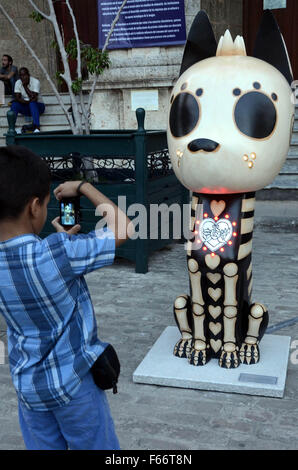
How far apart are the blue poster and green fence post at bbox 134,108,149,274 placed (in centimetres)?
350

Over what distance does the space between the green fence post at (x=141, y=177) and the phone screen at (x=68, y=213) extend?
3.38m

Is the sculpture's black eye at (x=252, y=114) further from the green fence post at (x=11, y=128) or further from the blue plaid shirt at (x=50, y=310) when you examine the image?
the green fence post at (x=11, y=128)

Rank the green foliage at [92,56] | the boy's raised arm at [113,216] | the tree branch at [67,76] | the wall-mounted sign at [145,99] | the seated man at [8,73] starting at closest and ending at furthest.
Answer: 1. the boy's raised arm at [113,216]
2. the tree branch at [67,76]
3. the green foliage at [92,56]
4. the wall-mounted sign at [145,99]
5. the seated man at [8,73]

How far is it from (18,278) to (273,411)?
5.99 feet

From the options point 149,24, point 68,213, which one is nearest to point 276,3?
point 149,24

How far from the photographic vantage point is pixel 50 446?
1936 mm

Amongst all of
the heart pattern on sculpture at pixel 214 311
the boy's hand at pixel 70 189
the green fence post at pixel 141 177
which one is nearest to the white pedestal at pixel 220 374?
the heart pattern on sculpture at pixel 214 311

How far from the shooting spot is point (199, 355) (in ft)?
11.2

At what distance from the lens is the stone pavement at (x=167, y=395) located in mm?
2752

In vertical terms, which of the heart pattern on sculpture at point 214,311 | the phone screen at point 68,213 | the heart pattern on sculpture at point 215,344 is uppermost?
the phone screen at point 68,213

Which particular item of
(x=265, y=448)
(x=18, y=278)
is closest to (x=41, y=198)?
(x=18, y=278)

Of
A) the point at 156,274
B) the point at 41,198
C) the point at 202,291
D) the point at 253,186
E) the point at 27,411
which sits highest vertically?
the point at 41,198

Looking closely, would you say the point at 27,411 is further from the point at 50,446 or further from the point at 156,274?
the point at 156,274

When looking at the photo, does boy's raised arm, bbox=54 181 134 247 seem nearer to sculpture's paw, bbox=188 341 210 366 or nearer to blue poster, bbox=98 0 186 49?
sculpture's paw, bbox=188 341 210 366
